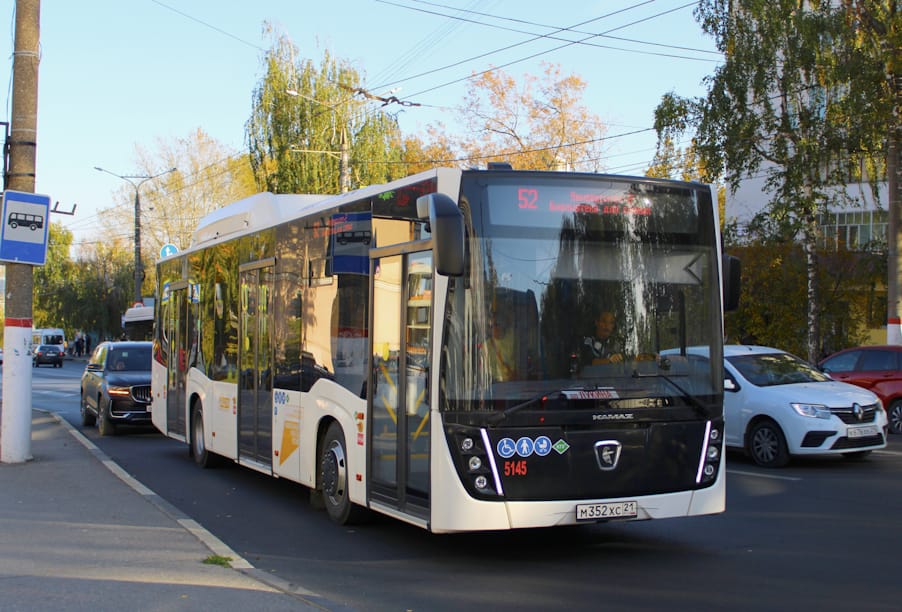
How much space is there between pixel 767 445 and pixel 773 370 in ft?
4.40

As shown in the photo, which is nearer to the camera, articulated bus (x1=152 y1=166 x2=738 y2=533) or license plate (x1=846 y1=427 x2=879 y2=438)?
articulated bus (x1=152 y1=166 x2=738 y2=533)

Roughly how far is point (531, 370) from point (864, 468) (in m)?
7.88

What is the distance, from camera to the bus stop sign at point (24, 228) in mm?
13250

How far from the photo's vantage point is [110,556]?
296 inches

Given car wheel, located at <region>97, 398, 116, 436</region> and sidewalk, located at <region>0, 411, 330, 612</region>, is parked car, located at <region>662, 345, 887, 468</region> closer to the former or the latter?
sidewalk, located at <region>0, 411, 330, 612</region>

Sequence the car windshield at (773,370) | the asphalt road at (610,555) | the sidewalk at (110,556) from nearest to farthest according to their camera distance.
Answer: the sidewalk at (110,556)
the asphalt road at (610,555)
the car windshield at (773,370)

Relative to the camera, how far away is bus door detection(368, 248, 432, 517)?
7715 millimetres

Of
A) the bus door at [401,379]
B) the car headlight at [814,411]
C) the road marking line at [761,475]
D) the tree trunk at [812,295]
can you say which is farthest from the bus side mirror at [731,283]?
the tree trunk at [812,295]

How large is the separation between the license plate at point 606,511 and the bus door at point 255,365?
471cm

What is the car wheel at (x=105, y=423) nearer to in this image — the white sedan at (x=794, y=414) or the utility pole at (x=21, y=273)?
the utility pole at (x=21, y=273)

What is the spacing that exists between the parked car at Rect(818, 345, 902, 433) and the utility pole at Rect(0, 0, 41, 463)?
1393 centimetres

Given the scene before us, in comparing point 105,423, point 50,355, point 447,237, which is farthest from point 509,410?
point 50,355

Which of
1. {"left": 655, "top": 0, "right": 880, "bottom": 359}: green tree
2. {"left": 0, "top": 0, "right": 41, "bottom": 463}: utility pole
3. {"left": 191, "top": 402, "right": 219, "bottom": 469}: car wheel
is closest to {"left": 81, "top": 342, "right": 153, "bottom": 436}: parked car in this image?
{"left": 191, "top": 402, "right": 219, "bottom": 469}: car wheel

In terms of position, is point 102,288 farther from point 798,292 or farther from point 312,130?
point 798,292
